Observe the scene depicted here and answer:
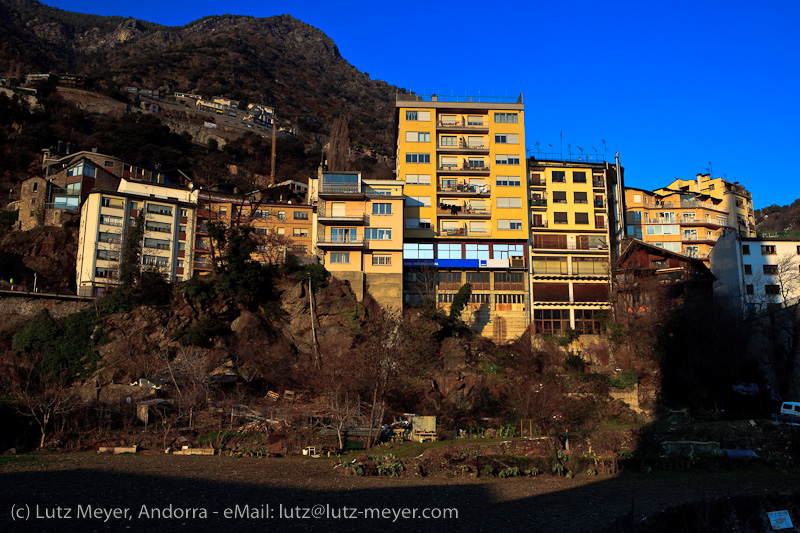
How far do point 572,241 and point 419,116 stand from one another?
19.1 metres

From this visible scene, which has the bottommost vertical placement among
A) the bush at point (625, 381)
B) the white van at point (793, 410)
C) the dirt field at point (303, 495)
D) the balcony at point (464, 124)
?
the dirt field at point (303, 495)

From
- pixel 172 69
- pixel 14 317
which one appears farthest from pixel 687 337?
pixel 172 69

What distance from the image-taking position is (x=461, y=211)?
191 ft

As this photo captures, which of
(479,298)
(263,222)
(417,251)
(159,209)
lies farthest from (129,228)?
(479,298)

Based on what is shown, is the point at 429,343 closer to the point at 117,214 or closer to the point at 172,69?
the point at 117,214

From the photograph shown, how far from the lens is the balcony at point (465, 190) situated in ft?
191

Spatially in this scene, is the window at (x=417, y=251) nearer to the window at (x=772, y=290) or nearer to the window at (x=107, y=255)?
the window at (x=107, y=255)

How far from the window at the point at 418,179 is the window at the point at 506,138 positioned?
7.89 meters

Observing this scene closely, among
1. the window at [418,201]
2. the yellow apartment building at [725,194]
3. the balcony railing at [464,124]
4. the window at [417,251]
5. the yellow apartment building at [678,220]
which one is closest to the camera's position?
the window at [417,251]

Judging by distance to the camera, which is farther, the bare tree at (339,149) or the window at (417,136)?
the bare tree at (339,149)

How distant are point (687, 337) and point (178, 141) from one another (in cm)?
7946

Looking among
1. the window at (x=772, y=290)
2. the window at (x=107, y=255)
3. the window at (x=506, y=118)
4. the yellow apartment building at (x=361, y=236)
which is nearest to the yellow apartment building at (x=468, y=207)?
the window at (x=506, y=118)

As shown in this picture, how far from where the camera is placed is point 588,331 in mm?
53094

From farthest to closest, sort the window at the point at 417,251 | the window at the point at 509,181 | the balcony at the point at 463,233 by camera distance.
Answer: the window at the point at 509,181
the balcony at the point at 463,233
the window at the point at 417,251
